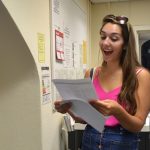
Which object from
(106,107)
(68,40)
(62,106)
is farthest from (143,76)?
(68,40)

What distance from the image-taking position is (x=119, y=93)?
119 cm

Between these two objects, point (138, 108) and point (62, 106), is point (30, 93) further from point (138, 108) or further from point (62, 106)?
point (138, 108)

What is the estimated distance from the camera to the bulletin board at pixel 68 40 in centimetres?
247

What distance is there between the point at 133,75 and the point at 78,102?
0.86 feet

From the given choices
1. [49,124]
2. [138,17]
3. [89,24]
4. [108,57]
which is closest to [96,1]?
[89,24]

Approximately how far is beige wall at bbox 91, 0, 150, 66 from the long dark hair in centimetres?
299

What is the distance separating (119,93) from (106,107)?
0.48 feet

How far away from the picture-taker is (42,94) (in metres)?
2.08

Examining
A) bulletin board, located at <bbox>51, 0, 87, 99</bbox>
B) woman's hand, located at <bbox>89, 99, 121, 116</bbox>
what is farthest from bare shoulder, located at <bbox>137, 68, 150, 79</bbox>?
bulletin board, located at <bbox>51, 0, 87, 99</bbox>

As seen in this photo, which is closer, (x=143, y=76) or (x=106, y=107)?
(x=106, y=107)

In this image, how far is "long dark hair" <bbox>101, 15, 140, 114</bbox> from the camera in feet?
3.84

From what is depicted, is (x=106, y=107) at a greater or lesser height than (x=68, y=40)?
lesser

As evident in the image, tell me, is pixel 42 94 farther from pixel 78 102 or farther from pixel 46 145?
pixel 78 102

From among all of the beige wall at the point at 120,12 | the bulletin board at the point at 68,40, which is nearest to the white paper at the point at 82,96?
the bulletin board at the point at 68,40
